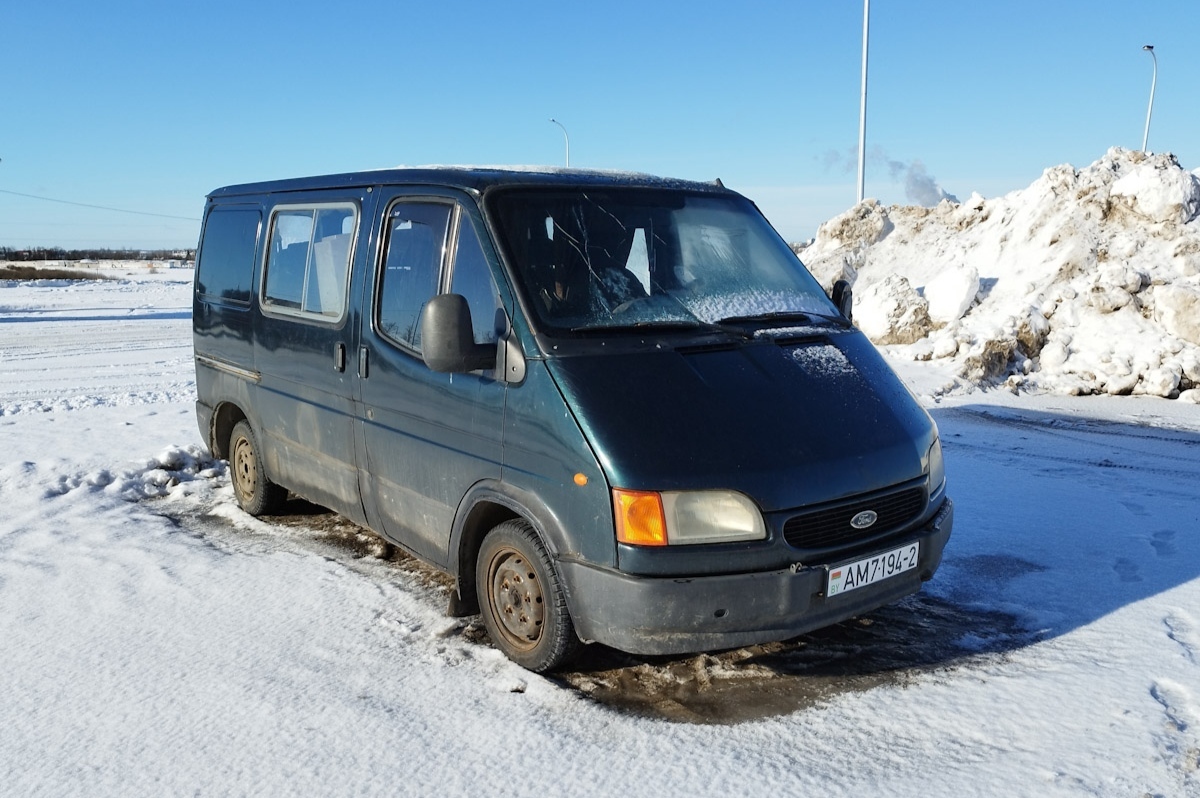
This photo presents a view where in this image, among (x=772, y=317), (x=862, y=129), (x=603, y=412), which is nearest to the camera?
(x=603, y=412)

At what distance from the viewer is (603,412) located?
3539 millimetres

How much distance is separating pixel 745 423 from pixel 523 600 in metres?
1.16

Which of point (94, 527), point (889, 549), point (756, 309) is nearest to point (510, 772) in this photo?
point (889, 549)

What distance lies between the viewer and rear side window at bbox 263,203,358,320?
495 cm

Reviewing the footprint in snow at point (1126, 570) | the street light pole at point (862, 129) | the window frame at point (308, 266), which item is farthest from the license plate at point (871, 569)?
the street light pole at point (862, 129)

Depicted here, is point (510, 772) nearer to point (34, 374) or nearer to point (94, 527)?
point (94, 527)

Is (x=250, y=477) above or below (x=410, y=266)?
below

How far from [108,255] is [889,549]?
10601cm

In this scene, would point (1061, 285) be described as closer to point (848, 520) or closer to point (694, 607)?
point (848, 520)

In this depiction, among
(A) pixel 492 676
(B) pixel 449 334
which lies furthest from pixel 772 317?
(A) pixel 492 676

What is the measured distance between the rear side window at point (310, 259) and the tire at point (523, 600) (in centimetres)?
165

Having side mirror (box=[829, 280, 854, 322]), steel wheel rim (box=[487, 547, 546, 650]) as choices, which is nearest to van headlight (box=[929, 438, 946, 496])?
side mirror (box=[829, 280, 854, 322])

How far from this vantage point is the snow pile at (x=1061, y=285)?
11227 mm

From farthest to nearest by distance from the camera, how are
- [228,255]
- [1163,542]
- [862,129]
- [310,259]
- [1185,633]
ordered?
[862,129], [228,255], [1163,542], [310,259], [1185,633]
